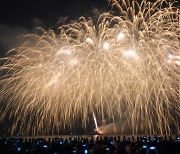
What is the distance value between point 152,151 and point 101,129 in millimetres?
86359

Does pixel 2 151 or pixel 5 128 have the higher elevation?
pixel 5 128

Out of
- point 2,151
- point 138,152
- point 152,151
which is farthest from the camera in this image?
point 2,151

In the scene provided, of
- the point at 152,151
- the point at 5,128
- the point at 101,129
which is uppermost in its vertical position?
the point at 5,128

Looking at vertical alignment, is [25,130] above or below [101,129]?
above

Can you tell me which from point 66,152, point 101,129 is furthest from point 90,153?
point 101,129

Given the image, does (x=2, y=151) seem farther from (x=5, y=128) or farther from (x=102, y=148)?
(x=5, y=128)

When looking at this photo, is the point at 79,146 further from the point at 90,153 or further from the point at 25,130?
the point at 25,130

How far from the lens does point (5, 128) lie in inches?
6368

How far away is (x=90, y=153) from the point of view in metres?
21.8

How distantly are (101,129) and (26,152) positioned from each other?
3178 inches

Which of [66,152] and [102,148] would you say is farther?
[66,152]

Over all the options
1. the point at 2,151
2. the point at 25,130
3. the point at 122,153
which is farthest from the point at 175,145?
the point at 25,130

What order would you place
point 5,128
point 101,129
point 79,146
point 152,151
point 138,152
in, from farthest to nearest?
point 5,128
point 101,129
point 79,146
point 138,152
point 152,151

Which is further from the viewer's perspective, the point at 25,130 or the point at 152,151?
the point at 25,130
